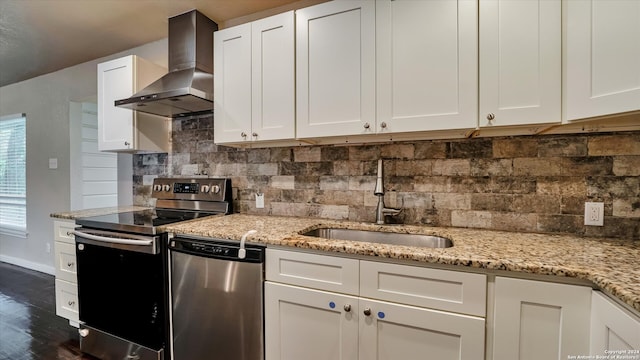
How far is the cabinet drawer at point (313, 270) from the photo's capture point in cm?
132

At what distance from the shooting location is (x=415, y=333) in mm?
1198

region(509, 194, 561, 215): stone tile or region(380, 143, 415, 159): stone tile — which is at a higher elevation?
region(380, 143, 415, 159): stone tile

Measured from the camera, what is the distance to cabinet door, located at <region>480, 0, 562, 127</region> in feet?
4.27

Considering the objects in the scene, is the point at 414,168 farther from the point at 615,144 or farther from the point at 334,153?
the point at 615,144

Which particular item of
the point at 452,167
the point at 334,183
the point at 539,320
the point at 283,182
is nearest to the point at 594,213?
the point at 452,167

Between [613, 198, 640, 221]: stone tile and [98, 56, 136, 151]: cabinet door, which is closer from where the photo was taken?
[613, 198, 640, 221]: stone tile

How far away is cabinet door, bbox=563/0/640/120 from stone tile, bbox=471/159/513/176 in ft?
1.33

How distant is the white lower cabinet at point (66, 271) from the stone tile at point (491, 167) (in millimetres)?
2799

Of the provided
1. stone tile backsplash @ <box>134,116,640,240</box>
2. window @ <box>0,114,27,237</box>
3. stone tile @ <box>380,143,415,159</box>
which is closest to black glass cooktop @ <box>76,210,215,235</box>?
stone tile backsplash @ <box>134,116,640,240</box>

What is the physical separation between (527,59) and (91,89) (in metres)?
3.95

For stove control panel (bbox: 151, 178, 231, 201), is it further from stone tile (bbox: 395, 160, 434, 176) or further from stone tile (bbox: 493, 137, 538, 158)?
stone tile (bbox: 493, 137, 538, 158)

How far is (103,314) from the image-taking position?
77.2 inches

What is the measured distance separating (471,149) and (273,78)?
4.17 feet

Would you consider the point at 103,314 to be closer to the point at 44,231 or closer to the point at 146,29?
the point at 146,29
